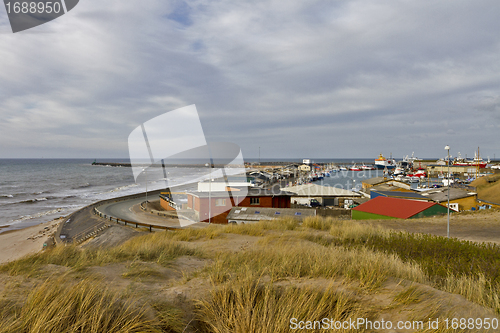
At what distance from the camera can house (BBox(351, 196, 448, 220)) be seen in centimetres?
2227

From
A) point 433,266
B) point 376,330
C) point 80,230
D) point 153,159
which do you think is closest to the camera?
point 376,330

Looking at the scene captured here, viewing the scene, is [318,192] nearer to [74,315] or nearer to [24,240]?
[24,240]

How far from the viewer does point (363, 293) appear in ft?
12.9

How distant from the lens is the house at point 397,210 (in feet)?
73.1

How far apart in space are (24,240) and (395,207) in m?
36.1

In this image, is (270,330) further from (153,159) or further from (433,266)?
(153,159)

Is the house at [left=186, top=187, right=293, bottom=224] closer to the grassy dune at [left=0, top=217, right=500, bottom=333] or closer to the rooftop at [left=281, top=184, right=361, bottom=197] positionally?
the rooftop at [left=281, top=184, right=361, bottom=197]

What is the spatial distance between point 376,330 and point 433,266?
3.81m

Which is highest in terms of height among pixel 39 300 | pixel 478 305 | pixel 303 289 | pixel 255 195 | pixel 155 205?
pixel 39 300

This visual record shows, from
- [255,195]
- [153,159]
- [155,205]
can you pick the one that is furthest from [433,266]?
[155,205]

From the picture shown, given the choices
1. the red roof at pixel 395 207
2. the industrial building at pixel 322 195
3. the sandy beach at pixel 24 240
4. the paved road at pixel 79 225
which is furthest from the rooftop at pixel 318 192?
the sandy beach at pixel 24 240

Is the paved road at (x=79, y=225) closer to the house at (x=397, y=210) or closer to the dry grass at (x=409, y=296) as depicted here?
the house at (x=397, y=210)

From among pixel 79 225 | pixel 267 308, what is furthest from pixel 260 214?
pixel 79 225

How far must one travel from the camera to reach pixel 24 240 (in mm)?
25859
